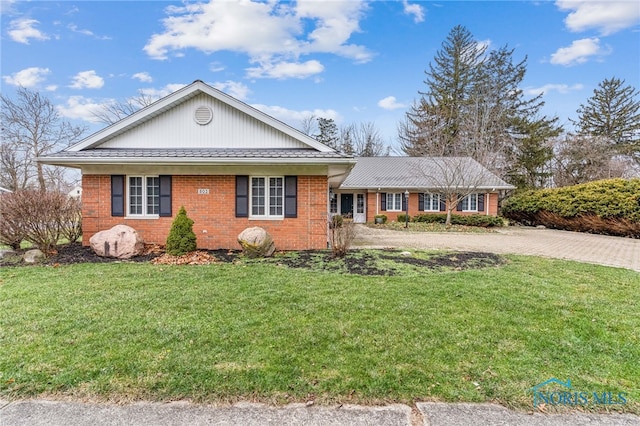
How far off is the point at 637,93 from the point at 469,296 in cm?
4341

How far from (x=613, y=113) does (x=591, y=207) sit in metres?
26.2

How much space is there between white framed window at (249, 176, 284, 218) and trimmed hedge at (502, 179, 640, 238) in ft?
53.0

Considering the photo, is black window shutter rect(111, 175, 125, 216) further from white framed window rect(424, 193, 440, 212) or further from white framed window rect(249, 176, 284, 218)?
white framed window rect(424, 193, 440, 212)

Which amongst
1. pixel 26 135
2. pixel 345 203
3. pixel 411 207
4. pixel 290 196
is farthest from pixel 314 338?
pixel 26 135

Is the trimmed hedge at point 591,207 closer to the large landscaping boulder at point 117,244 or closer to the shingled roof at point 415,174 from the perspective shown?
the shingled roof at point 415,174

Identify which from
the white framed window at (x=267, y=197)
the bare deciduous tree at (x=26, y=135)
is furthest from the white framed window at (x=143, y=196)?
the bare deciduous tree at (x=26, y=135)

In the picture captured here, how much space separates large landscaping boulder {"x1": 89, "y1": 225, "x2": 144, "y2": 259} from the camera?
323 inches

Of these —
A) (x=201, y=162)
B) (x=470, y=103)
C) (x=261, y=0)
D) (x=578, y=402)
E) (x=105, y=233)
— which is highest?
(x=470, y=103)

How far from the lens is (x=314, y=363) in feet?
10.00

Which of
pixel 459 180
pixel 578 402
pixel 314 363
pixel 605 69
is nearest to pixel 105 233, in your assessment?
pixel 314 363

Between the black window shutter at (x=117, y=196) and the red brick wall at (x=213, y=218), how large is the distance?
0.40ft

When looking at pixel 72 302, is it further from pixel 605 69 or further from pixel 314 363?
pixel 605 69

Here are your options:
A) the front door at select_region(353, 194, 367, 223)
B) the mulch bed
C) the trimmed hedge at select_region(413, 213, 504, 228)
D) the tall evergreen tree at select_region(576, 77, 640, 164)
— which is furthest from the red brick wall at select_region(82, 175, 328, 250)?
the tall evergreen tree at select_region(576, 77, 640, 164)

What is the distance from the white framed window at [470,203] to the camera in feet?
70.5
